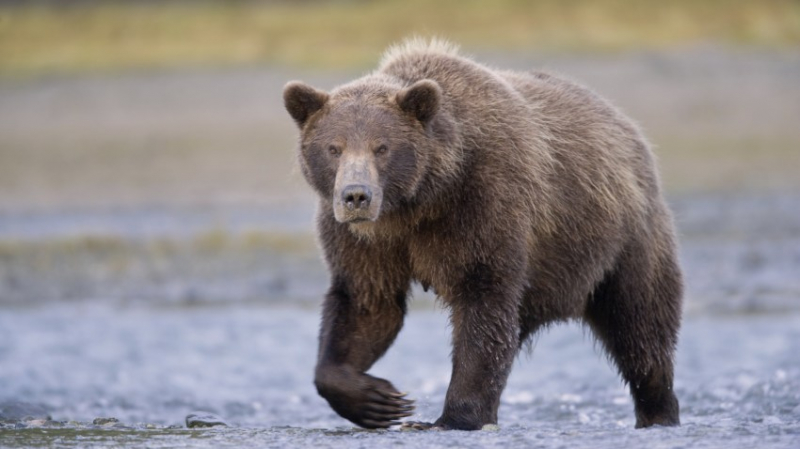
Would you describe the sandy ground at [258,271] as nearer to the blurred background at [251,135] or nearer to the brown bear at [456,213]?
the blurred background at [251,135]

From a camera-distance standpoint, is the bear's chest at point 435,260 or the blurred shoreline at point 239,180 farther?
the blurred shoreline at point 239,180

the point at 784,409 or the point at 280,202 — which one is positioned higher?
the point at 280,202

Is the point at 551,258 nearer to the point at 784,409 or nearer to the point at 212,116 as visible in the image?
the point at 784,409

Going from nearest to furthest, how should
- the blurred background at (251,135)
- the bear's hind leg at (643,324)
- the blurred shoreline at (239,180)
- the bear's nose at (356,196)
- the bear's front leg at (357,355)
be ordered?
1. the bear's nose at (356,196)
2. the bear's front leg at (357,355)
3. the bear's hind leg at (643,324)
4. the blurred background at (251,135)
5. the blurred shoreline at (239,180)

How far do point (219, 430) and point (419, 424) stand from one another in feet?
3.81

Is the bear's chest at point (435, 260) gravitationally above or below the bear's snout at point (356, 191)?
below

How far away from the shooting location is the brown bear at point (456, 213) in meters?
7.34

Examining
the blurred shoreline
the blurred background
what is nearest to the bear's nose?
the blurred shoreline

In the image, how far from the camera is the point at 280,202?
70.9 feet

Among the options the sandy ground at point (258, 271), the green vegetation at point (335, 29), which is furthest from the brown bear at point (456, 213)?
the green vegetation at point (335, 29)

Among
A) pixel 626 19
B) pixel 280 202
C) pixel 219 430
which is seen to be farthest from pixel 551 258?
pixel 626 19

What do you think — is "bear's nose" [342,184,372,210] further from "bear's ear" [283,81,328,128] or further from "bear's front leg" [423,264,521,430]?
"bear's front leg" [423,264,521,430]

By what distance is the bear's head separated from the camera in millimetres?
7242

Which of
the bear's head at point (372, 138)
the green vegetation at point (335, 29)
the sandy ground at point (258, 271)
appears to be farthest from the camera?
the green vegetation at point (335, 29)
